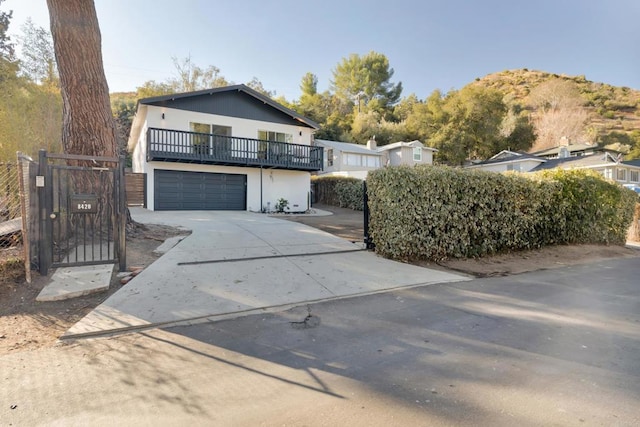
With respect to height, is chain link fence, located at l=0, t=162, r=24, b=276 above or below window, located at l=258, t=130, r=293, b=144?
below

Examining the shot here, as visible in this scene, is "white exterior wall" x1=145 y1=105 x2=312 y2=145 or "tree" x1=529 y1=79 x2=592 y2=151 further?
"tree" x1=529 y1=79 x2=592 y2=151

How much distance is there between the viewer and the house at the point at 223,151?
15.3 m

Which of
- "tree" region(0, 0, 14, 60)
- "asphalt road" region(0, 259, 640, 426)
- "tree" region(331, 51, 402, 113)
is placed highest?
"tree" region(331, 51, 402, 113)

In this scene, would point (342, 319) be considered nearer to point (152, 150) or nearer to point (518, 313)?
point (518, 313)

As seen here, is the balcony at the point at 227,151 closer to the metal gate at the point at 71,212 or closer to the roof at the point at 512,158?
the metal gate at the point at 71,212

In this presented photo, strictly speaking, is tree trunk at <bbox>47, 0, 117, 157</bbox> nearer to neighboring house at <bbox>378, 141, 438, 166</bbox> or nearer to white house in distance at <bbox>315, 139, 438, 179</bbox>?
white house in distance at <bbox>315, 139, 438, 179</bbox>

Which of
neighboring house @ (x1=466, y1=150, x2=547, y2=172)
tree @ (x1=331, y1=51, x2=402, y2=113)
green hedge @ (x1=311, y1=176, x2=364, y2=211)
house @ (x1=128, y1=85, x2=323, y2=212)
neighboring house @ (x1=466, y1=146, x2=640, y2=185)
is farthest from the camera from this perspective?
tree @ (x1=331, y1=51, x2=402, y2=113)

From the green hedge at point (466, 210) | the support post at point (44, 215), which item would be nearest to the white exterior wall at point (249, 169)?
the green hedge at point (466, 210)

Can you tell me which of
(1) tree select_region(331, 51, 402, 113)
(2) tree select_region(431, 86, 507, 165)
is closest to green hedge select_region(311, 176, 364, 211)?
(2) tree select_region(431, 86, 507, 165)

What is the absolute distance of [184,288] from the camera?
499cm

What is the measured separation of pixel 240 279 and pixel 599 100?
297ft

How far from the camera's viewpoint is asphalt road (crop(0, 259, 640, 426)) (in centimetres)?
229

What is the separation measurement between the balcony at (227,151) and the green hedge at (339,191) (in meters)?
3.51

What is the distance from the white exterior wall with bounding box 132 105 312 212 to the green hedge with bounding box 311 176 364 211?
3464mm
